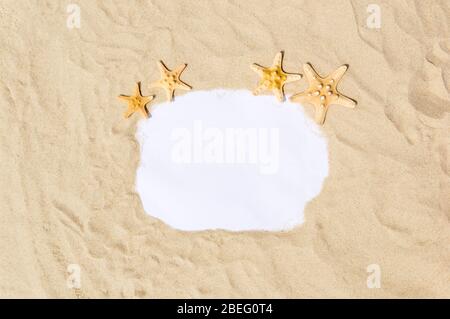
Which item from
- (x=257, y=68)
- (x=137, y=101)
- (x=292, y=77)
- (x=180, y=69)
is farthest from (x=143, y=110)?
(x=292, y=77)

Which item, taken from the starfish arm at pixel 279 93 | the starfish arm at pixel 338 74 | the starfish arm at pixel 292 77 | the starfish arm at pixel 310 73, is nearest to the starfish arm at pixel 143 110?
the starfish arm at pixel 279 93

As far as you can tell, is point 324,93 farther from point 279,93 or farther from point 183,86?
point 183,86

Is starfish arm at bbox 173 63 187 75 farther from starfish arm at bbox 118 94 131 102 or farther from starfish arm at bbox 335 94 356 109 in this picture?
starfish arm at bbox 335 94 356 109

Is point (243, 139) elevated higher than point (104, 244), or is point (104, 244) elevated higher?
point (243, 139)

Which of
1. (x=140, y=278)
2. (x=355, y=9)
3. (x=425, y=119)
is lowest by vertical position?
(x=140, y=278)

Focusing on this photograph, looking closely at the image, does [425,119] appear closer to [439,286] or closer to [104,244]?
[439,286]
